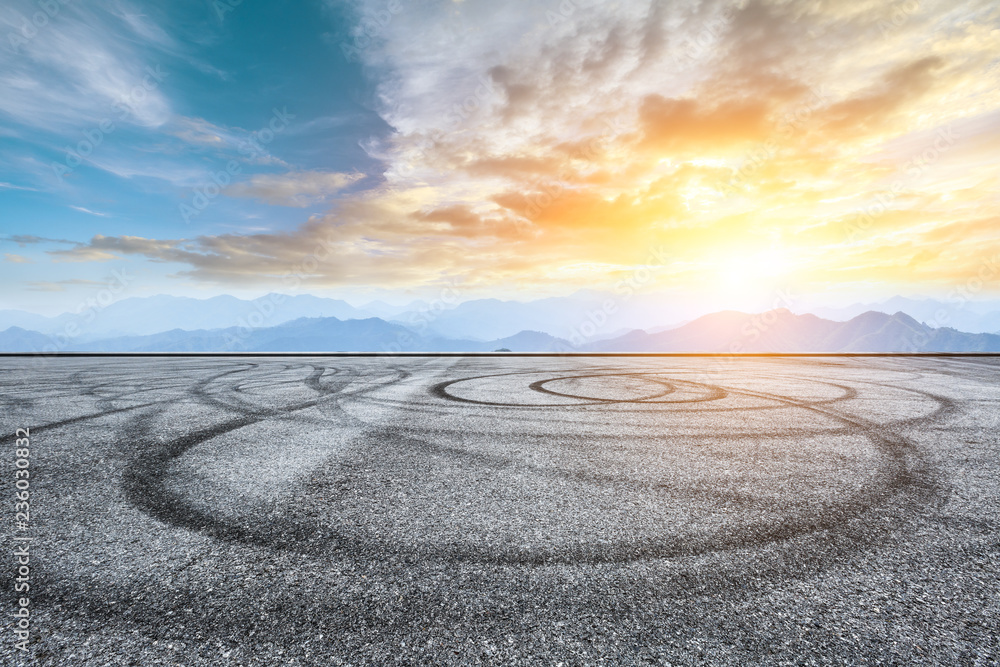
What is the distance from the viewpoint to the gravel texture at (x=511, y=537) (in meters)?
2.23

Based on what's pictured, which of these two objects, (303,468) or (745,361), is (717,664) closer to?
(303,468)

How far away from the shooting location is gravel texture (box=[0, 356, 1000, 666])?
2227 millimetres

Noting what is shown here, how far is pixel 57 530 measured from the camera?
3.42m

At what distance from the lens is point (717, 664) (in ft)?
6.72

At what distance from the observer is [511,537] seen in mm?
3258

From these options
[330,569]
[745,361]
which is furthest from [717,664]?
[745,361]

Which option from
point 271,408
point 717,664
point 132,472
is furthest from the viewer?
point 271,408

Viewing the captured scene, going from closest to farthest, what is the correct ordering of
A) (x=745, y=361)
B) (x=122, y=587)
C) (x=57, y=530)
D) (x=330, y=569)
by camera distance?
(x=122, y=587), (x=330, y=569), (x=57, y=530), (x=745, y=361)

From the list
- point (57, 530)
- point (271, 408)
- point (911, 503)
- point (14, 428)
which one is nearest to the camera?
point (57, 530)

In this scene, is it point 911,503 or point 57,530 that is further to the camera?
point 911,503

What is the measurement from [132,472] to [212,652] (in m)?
3.50

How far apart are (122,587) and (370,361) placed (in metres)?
15.0

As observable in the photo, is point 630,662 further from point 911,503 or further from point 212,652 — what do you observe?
point 911,503

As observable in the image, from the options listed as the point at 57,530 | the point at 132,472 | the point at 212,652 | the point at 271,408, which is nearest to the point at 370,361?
the point at 271,408
